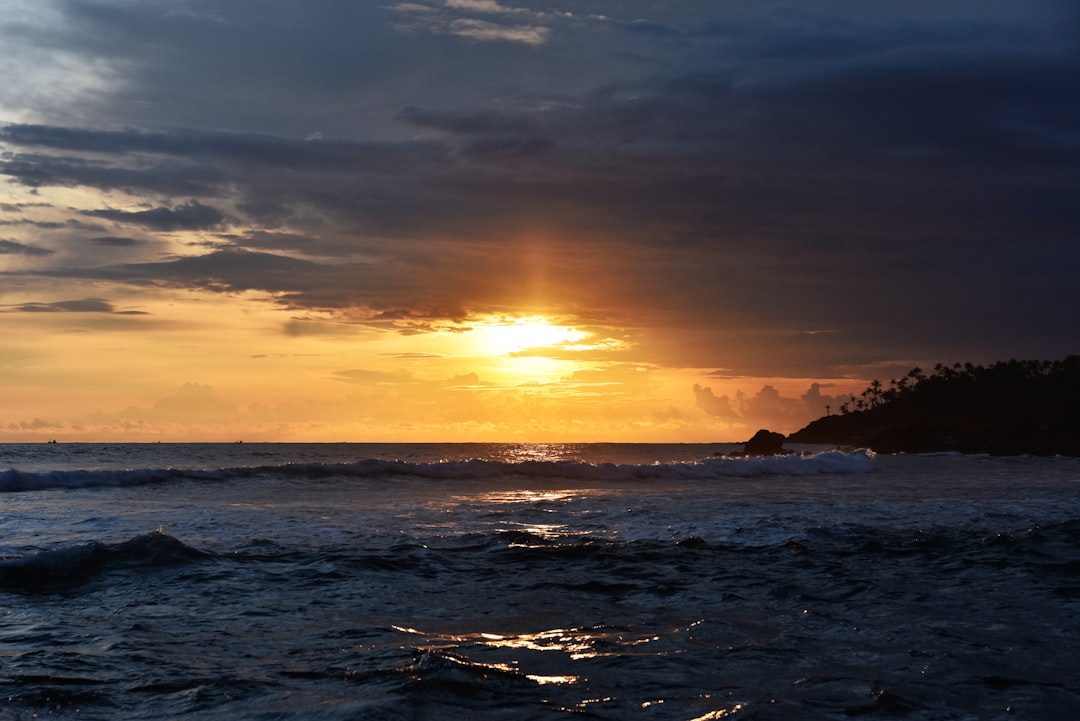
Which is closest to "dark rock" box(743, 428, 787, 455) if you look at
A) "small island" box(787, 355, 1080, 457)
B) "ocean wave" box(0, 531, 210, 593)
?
"small island" box(787, 355, 1080, 457)

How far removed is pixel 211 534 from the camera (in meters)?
19.6

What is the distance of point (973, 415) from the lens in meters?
136

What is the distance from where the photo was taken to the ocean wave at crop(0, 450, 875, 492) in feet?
120

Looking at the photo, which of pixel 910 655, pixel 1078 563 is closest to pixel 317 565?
pixel 910 655

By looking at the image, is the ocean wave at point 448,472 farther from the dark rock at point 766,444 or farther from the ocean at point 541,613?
the dark rock at point 766,444

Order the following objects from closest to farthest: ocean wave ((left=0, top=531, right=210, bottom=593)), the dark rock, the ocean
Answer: the ocean, ocean wave ((left=0, top=531, right=210, bottom=593)), the dark rock

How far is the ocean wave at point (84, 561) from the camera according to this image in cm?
1375

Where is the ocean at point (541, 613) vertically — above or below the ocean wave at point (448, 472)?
below

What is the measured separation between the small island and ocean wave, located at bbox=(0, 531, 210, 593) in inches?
3892

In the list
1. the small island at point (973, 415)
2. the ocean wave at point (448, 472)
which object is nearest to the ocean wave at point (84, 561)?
the ocean wave at point (448, 472)

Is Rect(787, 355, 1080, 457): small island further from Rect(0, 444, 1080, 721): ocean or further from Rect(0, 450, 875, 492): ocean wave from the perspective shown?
Rect(0, 444, 1080, 721): ocean

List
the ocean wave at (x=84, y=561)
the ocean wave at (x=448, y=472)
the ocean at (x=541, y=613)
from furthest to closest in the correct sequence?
the ocean wave at (x=448, y=472) → the ocean wave at (x=84, y=561) → the ocean at (x=541, y=613)

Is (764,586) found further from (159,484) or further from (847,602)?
(159,484)

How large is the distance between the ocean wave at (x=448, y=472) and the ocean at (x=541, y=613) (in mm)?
11510
